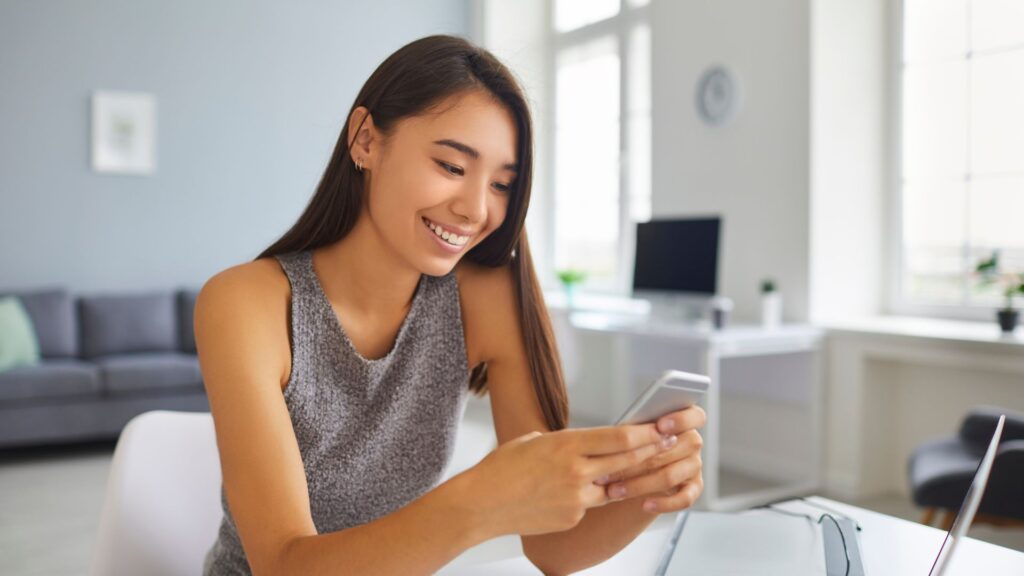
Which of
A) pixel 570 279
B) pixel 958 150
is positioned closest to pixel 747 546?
pixel 958 150

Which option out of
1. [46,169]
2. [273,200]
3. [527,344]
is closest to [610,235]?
[273,200]

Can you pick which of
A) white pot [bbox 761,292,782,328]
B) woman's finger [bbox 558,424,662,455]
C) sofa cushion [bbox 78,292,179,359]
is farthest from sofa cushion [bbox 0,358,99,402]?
woman's finger [bbox 558,424,662,455]

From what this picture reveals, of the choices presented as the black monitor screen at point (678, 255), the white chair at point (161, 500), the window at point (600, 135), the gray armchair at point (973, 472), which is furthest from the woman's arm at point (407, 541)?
the window at point (600, 135)

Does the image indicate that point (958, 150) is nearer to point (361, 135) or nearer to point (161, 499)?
point (361, 135)

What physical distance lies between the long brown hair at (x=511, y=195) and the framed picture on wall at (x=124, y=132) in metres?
4.92

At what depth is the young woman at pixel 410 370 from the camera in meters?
0.77

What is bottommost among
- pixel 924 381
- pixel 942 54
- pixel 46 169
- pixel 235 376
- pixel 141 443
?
pixel 924 381

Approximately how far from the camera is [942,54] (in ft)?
12.4

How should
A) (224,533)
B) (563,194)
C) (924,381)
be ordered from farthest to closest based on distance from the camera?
(563,194), (924,381), (224,533)

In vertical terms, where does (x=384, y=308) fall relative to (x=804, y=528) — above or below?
above

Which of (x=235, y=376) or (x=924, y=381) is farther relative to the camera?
(x=924, y=381)

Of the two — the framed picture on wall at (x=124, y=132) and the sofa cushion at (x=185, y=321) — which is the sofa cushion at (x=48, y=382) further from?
the framed picture on wall at (x=124, y=132)

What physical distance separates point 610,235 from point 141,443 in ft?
15.7

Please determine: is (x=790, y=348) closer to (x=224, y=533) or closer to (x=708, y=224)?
(x=708, y=224)
